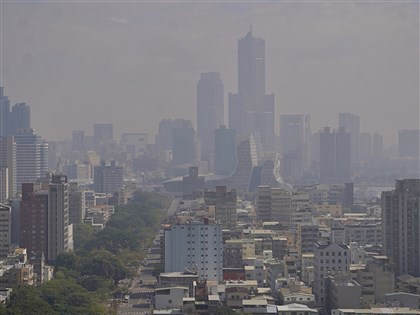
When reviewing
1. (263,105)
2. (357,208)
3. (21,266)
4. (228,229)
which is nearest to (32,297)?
(21,266)

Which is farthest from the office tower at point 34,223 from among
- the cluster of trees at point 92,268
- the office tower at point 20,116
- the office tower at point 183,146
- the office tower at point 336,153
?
the office tower at point 183,146

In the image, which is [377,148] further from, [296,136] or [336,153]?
[336,153]

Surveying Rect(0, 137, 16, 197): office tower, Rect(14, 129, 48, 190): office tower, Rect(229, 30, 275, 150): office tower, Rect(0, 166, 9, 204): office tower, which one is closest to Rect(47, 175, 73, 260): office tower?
Rect(0, 166, 9, 204): office tower

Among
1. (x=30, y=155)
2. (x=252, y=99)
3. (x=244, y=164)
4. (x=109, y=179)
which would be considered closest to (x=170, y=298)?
(x=109, y=179)

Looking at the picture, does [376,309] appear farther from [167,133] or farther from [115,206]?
[167,133]

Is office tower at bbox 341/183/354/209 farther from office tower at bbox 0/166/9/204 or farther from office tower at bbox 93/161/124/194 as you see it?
office tower at bbox 93/161/124/194
